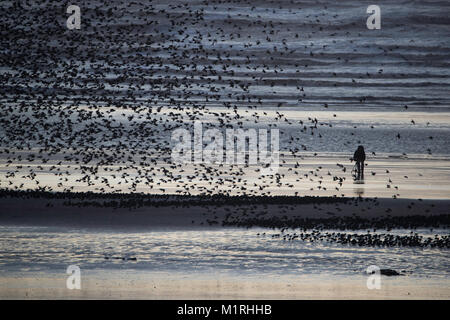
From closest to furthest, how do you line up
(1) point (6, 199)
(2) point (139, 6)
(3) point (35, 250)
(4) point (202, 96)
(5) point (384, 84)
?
(3) point (35, 250), (1) point (6, 199), (4) point (202, 96), (5) point (384, 84), (2) point (139, 6)

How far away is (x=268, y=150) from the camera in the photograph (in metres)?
29.1

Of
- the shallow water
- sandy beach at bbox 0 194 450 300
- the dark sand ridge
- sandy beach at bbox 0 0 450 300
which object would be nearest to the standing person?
sandy beach at bbox 0 0 450 300

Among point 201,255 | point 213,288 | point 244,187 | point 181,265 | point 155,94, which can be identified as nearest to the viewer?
point 213,288

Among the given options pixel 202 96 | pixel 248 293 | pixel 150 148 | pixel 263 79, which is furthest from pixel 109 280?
pixel 263 79

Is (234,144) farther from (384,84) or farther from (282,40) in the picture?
(282,40)

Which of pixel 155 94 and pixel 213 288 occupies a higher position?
pixel 155 94

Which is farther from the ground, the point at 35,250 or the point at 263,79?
the point at 263,79

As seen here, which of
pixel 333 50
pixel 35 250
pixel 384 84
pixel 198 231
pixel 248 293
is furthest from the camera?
pixel 333 50

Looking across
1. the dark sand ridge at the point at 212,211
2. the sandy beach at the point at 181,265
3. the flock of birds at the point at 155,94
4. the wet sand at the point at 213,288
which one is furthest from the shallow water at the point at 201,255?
the flock of birds at the point at 155,94

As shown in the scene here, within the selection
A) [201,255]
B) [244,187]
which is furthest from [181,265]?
[244,187]

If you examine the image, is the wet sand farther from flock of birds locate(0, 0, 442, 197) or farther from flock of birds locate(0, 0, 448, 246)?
flock of birds locate(0, 0, 442, 197)

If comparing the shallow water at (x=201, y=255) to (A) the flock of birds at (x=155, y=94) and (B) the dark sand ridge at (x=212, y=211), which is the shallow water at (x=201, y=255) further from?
(A) the flock of birds at (x=155, y=94)

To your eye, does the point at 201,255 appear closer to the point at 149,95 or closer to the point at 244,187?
the point at 244,187

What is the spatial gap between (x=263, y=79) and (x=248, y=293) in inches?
1417
